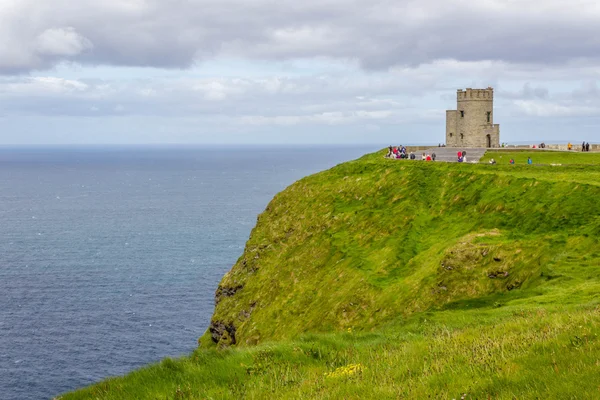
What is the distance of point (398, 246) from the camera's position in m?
45.5

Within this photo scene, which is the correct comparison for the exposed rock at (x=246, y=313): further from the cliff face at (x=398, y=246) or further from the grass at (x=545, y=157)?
the grass at (x=545, y=157)

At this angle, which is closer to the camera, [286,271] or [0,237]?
[286,271]

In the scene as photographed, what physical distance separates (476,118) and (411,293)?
54.9 metres

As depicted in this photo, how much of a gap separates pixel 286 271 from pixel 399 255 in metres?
12.7

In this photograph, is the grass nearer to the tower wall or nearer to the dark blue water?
the tower wall

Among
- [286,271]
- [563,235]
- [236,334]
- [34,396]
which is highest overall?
[563,235]

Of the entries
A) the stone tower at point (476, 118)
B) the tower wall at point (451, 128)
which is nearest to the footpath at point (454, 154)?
the tower wall at point (451, 128)

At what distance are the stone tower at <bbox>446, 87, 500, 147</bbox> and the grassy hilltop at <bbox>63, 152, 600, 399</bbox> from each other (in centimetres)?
1733

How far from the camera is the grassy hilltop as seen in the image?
12.2 m

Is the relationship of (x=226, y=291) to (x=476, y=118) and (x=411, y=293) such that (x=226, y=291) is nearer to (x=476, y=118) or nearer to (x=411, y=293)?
(x=411, y=293)

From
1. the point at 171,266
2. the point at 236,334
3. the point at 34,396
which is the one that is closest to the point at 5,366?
the point at 34,396

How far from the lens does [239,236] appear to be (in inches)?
5335

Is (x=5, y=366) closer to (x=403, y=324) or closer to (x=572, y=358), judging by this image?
(x=403, y=324)

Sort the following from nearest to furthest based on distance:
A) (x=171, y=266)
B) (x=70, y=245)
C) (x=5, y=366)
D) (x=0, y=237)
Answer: (x=5, y=366) → (x=171, y=266) → (x=70, y=245) → (x=0, y=237)
